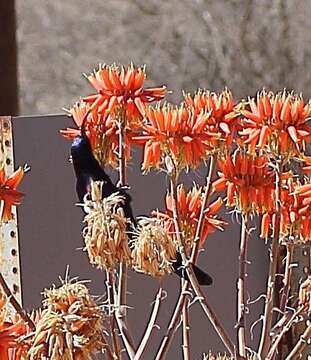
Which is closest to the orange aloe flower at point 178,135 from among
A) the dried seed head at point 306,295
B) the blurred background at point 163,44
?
the dried seed head at point 306,295

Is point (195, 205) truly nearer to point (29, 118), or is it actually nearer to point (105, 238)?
point (105, 238)

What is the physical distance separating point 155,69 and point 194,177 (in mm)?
562

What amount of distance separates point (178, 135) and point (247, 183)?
0.24 feet

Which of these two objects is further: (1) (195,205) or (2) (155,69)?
(2) (155,69)

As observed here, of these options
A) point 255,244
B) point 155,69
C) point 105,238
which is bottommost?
point 255,244

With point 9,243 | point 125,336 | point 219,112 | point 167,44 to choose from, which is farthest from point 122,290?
point 167,44

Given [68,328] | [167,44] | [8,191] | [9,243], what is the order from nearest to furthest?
[68,328]
[8,191]
[9,243]
[167,44]

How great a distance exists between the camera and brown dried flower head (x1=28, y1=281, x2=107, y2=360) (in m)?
0.40

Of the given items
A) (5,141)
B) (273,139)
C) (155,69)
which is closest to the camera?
(273,139)

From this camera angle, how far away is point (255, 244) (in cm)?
107

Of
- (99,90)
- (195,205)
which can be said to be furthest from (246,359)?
(99,90)

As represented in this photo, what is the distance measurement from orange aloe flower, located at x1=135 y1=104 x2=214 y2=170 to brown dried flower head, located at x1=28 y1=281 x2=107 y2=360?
134mm

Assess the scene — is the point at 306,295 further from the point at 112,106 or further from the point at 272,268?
the point at 112,106

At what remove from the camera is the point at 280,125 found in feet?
1.72
